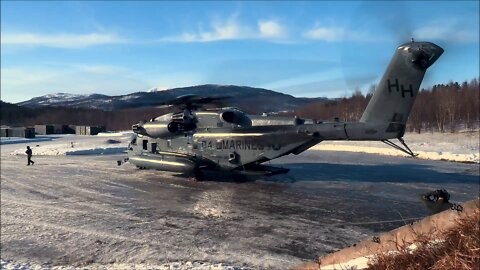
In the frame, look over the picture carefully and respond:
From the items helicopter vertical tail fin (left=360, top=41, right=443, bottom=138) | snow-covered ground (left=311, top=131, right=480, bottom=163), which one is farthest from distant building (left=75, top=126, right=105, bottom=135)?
helicopter vertical tail fin (left=360, top=41, right=443, bottom=138)

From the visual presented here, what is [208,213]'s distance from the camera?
10797 millimetres

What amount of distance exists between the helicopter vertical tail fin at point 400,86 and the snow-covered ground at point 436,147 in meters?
12.0

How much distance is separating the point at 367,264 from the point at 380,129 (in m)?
8.99

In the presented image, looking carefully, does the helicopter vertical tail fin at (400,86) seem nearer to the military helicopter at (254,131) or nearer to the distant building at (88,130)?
the military helicopter at (254,131)

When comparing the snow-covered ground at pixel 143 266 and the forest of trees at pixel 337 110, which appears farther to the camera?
the forest of trees at pixel 337 110

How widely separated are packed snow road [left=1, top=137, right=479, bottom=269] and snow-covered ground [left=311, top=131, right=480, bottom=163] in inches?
168

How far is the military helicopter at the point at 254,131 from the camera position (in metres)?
11.1

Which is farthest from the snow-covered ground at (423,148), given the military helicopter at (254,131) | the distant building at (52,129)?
the distant building at (52,129)

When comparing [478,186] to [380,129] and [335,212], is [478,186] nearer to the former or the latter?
[380,129]

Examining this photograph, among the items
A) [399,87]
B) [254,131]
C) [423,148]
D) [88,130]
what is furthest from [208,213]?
[88,130]

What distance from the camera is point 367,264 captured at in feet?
12.0

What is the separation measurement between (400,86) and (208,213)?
6844mm

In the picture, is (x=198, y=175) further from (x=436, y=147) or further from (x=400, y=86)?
(x=436, y=147)

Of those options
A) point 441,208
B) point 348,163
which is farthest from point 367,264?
point 348,163
